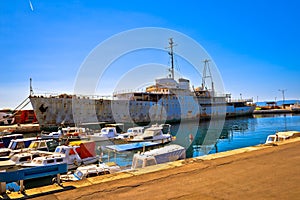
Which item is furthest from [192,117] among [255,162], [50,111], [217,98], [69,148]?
[255,162]

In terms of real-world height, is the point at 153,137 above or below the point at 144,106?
below

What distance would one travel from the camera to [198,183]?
518 cm

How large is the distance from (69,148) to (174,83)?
49160 millimetres

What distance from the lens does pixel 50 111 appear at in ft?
141

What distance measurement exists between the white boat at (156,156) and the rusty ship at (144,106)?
102ft

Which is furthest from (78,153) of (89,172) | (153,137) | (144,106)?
(144,106)

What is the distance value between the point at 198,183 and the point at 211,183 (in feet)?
0.94

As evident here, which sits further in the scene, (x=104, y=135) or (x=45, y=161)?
(x=104, y=135)

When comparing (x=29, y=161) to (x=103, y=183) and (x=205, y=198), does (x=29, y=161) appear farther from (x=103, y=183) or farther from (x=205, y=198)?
(x=205, y=198)

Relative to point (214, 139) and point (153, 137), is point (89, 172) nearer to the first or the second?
point (153, 137)

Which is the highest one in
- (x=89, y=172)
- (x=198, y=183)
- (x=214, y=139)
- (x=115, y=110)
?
(x=115, y=110)

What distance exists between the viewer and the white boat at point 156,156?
1215 cm

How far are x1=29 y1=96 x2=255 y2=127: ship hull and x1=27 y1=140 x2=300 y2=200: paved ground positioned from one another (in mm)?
40604

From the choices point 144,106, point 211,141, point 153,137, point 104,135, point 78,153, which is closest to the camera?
point 78,153
